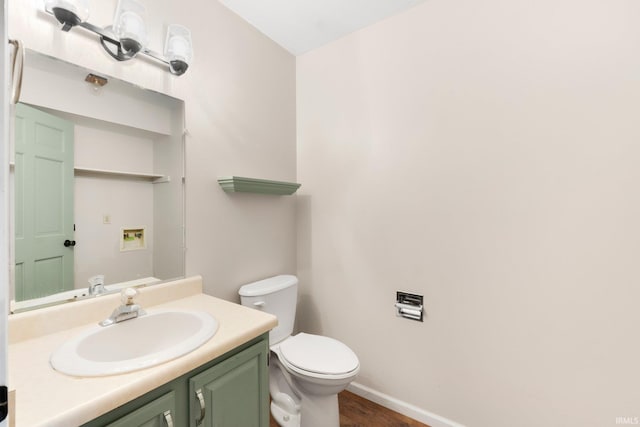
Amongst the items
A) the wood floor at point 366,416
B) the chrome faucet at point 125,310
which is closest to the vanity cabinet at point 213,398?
the chrome faucet at point 125,310

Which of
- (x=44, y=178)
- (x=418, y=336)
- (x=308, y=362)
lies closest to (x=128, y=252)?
(x=44, y=178)

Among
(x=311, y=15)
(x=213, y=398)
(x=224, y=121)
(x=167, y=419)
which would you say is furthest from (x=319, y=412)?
(x=311, y=15)

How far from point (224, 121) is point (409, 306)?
5.08ft

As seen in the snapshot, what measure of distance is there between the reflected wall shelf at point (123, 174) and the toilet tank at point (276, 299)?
2.44 ft

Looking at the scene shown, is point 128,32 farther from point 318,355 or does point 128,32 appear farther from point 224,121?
point 318,355

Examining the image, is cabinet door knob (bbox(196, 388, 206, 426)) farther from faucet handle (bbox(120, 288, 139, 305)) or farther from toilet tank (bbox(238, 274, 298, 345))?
toilet tank (bbox(238, 274, 298, 345))

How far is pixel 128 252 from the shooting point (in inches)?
48.6

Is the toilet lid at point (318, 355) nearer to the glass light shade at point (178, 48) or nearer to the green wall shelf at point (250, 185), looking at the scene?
the green wall shelf at point (250, 185)

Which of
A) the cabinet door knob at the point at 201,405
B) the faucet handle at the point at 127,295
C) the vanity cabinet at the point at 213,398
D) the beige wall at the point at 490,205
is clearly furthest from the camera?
the beige wall at the point at 490,205

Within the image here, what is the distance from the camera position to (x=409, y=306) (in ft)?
5.43

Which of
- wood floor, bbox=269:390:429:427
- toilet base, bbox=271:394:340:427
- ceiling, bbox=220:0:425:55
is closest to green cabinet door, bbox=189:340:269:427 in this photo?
toilet base, bbox=271:394:340:427

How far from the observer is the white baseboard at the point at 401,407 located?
5.13 feet

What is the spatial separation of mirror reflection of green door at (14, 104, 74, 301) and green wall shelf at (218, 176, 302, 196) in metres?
0.66

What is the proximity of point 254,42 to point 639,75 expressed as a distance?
1.95 metres
